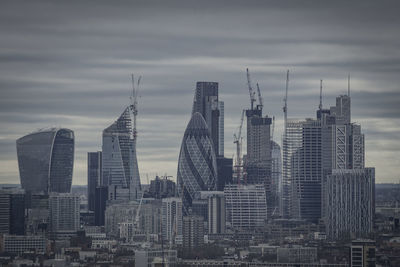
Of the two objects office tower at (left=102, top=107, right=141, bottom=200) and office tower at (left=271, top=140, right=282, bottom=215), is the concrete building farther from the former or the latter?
office tower at (left=271, top=140, right=282, bottom=215)

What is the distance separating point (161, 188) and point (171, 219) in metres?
17.2

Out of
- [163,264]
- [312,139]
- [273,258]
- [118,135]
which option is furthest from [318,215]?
[163,264]

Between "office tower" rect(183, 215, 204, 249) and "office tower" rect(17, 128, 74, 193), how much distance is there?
13.3 metres

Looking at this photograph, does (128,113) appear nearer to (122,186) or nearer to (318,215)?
(122,186)

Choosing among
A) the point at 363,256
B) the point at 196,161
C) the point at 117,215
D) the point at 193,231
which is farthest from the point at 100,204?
the point at 363,256

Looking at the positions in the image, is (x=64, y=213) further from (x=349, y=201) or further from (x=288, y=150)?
(x=288, y=150)

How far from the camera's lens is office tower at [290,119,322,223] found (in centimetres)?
12171

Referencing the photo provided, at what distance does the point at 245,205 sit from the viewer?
12581 cm

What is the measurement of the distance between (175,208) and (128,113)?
15.4 meters

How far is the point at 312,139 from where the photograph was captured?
130m

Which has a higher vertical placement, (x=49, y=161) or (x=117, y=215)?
(x=49, y=161)

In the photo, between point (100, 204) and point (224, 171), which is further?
point (224, 171)

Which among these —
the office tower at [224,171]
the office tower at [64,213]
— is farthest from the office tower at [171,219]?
the office tower at [224,171]

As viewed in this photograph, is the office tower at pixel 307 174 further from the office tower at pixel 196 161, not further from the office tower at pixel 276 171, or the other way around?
the office tower at pixel 196 161
